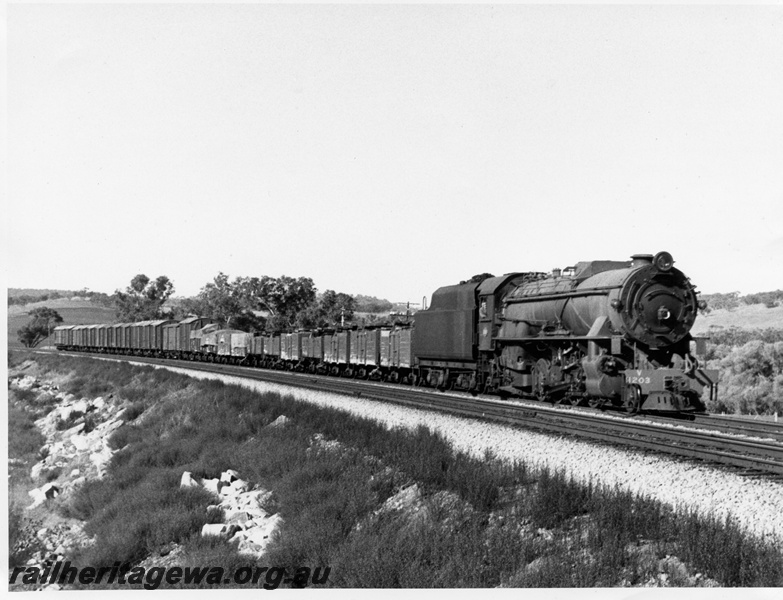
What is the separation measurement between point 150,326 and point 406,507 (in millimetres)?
61092

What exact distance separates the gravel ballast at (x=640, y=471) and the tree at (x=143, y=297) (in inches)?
3255

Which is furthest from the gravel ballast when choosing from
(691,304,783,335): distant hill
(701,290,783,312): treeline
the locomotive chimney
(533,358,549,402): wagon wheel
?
(701,290,783,312): treeline

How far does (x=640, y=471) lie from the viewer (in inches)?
468

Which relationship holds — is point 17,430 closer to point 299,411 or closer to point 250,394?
point 250,394

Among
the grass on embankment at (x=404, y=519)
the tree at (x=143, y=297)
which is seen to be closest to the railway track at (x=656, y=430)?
the grass on embankment at (x=404, y=519)

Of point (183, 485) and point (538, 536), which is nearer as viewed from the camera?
point (538, 536)

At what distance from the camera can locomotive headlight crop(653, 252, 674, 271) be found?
57.3ft

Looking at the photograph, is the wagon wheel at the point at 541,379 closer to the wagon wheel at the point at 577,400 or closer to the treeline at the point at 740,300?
the wagon wheel at the point at 577,400

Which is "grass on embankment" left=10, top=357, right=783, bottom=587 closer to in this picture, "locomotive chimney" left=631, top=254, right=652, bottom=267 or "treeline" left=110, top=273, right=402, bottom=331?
"locomotive chimney" left=631, top=254, right=652, bottom=267

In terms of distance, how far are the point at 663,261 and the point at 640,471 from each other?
23.1 feet

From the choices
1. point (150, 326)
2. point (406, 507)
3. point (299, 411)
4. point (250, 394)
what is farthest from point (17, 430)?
point (150, 326)

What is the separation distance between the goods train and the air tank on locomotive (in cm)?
2

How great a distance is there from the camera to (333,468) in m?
13.1

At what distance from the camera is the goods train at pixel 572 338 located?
56.0 feet
